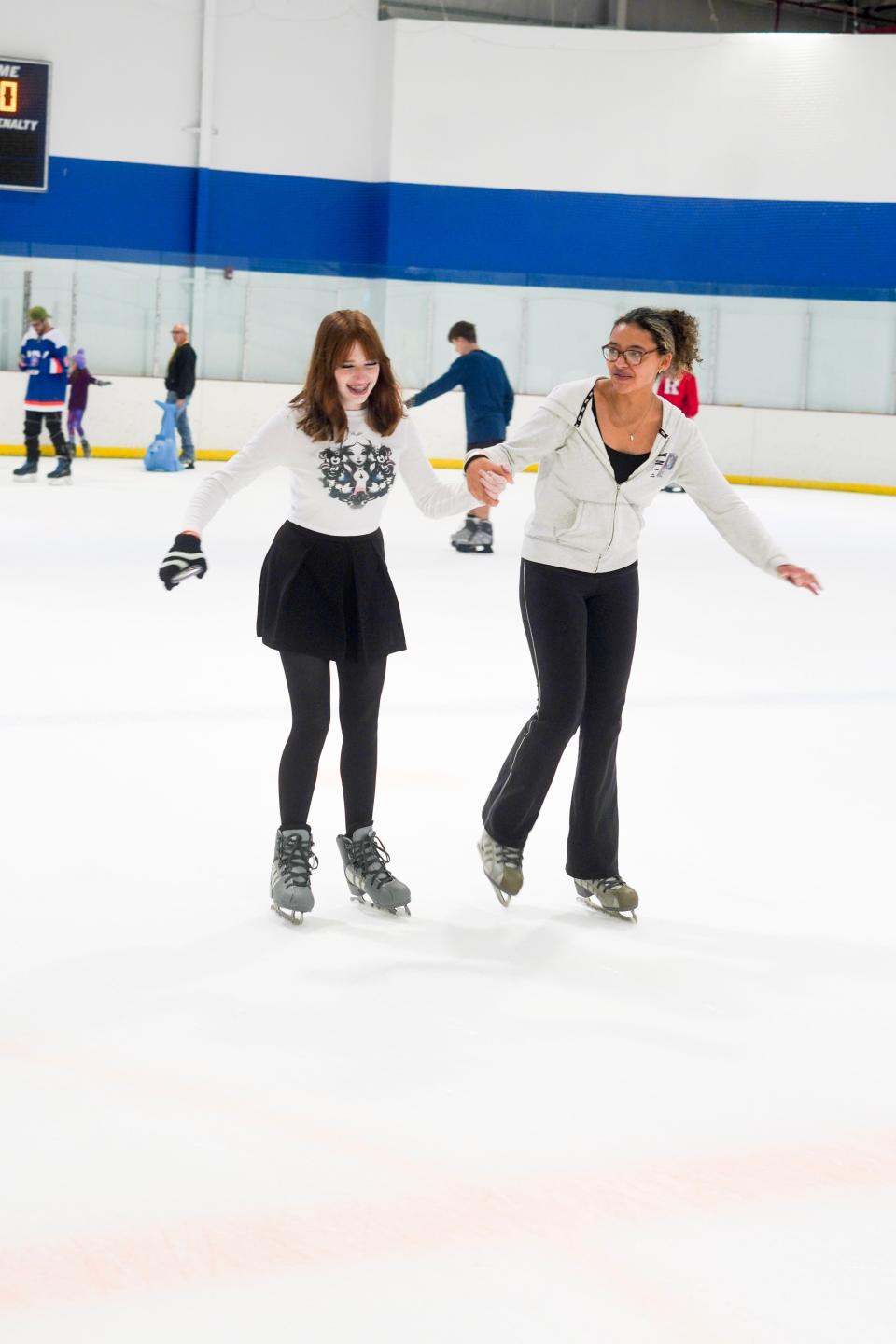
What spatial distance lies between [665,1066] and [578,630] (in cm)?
96

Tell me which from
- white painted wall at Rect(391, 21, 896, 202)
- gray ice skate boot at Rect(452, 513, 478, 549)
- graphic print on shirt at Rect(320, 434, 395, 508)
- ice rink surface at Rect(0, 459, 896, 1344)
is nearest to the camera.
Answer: ice rink surface at Rect(0, 459, 896, 1344)

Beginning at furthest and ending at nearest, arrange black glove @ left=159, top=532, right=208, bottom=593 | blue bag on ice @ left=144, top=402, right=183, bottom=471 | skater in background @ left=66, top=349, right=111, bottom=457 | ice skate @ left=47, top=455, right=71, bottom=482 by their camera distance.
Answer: skater in background @ left=66, top=349, right=111, bottom=457 → blue bag on ice @ left=144, top=402, right=183, bottom=471 → ice skate @ left=47, top=455, right=71, bottom=482 → black glove @ left=159, top=532, right=208, bottom=593

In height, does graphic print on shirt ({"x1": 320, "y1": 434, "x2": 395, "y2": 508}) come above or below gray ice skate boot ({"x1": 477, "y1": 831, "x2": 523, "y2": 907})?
above

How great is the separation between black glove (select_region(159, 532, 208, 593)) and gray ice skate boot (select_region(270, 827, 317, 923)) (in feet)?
1.88

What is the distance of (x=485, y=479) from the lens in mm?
3080

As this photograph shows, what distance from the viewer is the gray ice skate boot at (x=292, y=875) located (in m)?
3.15

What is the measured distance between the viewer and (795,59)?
60.2 feet

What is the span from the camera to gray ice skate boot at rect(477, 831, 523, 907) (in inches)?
130

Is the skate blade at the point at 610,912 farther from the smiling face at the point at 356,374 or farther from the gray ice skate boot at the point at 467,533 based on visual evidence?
the gray ice skate boot at the point at 467,533

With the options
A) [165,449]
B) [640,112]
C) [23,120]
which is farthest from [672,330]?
[640,112]

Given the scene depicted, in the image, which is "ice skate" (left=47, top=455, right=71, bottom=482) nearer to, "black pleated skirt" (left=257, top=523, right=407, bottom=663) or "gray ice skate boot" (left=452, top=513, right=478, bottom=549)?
"gray ice skate boot" (left=452, top=513, right=478, bottom=549)

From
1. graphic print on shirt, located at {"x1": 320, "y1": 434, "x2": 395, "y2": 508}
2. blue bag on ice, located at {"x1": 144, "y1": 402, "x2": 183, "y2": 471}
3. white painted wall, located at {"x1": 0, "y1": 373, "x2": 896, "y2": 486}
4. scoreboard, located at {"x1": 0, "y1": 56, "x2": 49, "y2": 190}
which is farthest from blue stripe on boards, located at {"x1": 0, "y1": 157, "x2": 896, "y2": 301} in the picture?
graphic print on shirt, located at {"x1": 320, "y1": 434, "x2": 395, "y2": 508}

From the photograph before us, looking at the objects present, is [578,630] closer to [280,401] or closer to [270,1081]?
[270,1081]

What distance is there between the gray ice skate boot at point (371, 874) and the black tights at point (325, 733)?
0.11ft
